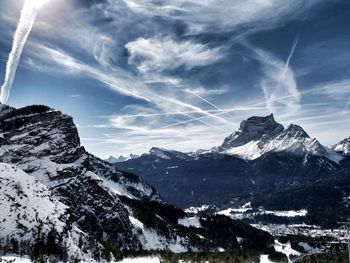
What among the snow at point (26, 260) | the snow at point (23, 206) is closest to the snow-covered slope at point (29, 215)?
the snow at point (23, 206)

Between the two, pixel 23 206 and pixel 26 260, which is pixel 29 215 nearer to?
pixel 23 206

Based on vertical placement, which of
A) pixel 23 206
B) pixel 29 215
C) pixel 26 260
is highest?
pixel 23 206

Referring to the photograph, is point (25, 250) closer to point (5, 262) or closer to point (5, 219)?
point (5, 219)

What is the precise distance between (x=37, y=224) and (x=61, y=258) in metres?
18.5

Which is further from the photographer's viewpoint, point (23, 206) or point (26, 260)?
point (23, 206)

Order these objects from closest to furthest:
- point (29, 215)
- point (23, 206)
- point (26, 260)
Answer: point (26, 260) < point (29, 215) < point (23, 206)

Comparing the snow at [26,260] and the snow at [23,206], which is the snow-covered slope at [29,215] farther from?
the snow at [26,260]

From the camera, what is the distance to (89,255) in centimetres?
14012

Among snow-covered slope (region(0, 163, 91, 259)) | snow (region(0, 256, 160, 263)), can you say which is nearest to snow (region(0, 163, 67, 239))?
snow-covered slope (region(0, 163, 91, 259))

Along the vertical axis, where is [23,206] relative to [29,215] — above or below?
above

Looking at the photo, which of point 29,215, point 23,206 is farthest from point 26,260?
point 23,206

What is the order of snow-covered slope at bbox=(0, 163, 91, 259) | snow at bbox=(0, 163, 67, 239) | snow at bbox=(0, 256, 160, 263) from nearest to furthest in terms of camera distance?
snow at bbox=(0, 256, 160, 263), snow-covered slope at bbox=(0, 163, 91, 259), snow at bbox=(0, 163, 67, 239)

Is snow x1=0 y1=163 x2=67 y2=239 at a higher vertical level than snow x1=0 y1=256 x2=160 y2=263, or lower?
higher

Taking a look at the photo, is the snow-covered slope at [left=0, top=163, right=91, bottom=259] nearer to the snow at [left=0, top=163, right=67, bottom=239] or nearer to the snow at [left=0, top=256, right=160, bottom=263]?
the snow at [left=0, top=163, right=67, bottom=239]
